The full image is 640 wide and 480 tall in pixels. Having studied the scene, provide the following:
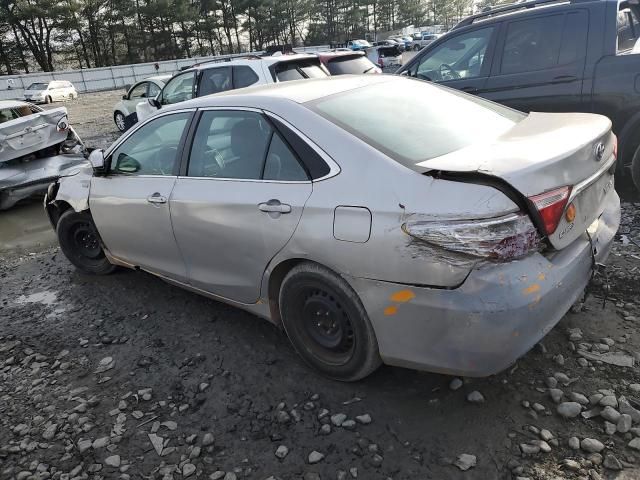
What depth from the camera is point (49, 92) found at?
31234mm

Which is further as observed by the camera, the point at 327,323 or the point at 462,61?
the point at 462,61

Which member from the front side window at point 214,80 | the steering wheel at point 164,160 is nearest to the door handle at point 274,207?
the steering wheel at point 164,160

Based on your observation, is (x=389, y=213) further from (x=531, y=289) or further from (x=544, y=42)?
(x=544, y=42)

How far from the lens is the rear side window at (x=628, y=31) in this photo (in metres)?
4.75

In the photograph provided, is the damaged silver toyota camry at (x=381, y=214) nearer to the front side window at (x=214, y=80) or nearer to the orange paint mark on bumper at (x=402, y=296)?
the orange paint mark on bumper at (x=402, y=296)

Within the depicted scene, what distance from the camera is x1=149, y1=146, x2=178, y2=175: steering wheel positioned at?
354cm

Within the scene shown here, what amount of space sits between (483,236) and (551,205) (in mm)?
378

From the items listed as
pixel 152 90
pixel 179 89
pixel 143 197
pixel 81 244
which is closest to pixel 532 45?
pixel 143 197

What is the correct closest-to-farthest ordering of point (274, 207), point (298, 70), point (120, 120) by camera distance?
point (274, 207) < point (298, 70) < point (120, 120)

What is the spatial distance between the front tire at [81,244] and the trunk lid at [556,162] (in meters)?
3.47

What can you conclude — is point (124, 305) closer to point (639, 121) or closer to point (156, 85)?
point (639, 121)

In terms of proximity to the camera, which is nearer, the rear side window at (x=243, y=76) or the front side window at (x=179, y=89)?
the rear side window at (x=243, y=76)

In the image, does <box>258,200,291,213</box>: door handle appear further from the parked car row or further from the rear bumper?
the parked car row

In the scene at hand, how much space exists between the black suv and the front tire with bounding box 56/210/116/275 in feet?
13.4
